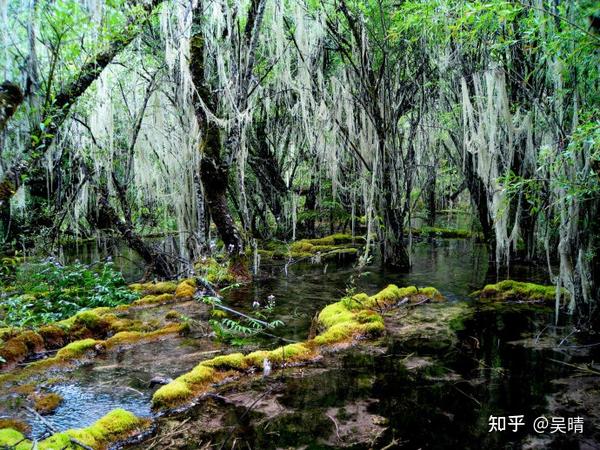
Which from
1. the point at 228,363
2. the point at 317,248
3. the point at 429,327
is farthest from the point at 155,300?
the point at 317,248

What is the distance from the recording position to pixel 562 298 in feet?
19.7

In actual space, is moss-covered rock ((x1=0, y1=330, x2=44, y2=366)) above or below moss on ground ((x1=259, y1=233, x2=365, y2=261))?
below

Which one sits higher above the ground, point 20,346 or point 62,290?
point 62,290

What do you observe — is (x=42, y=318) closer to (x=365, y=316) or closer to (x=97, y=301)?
(x=97, y=301)

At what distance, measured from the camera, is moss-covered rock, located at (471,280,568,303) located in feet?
20.7

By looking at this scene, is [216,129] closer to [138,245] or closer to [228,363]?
[138,245]

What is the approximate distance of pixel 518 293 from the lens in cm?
647

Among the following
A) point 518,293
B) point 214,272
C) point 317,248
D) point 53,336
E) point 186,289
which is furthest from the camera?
point 317,248

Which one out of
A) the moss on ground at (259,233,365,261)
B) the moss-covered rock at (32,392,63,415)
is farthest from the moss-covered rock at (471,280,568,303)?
the moss-covered rock at (32,392,63,415)

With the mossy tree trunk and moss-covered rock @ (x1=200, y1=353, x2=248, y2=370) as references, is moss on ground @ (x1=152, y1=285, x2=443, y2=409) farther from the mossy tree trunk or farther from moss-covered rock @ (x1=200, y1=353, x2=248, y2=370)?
the mossy tree trunk

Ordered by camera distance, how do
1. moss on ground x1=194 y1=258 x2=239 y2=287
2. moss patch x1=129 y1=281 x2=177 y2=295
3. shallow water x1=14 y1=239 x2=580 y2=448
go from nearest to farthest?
shallow water x1=14 y1=239 x2=580 y2=448, moss patch x1=129 y1=281 x2=177 y2=295, moss on ground x1=194 y1=258 x2=239 y2=287

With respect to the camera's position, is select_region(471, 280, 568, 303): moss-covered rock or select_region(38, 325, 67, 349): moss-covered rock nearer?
select_region(38, 325, 67, 349): moss-covered rock

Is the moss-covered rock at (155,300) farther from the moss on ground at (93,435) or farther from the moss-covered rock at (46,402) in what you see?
the moss on ground at (93,435)

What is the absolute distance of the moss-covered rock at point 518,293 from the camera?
6.32 metres
